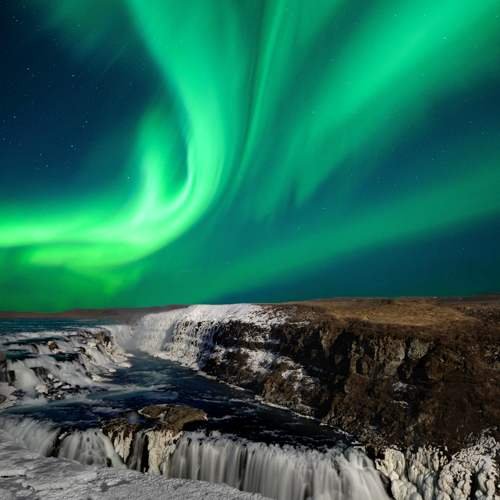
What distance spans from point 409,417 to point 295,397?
698 centimetres

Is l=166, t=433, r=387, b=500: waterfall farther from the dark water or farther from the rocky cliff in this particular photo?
the rocky cliff

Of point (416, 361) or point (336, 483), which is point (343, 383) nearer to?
point (416, 361)

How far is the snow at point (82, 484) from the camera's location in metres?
12.4

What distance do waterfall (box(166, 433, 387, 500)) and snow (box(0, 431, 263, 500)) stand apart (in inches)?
20.6

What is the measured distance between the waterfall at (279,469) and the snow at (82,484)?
0.52 metres

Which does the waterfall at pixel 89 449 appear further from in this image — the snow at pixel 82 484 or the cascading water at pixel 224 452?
the snow at pixel 82 484

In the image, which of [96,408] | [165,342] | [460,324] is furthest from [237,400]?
[165,342]

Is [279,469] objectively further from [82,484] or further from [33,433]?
[33,433]

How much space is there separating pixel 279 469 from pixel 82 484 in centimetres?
706

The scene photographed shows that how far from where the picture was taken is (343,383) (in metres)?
20.9

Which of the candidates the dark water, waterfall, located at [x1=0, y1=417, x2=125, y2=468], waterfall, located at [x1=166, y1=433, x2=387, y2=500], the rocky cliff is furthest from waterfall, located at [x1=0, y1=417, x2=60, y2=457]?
the rocky cliff

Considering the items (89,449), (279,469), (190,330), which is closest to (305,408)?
(279,469)

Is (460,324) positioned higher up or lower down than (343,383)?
higher up

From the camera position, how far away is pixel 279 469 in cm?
1445
